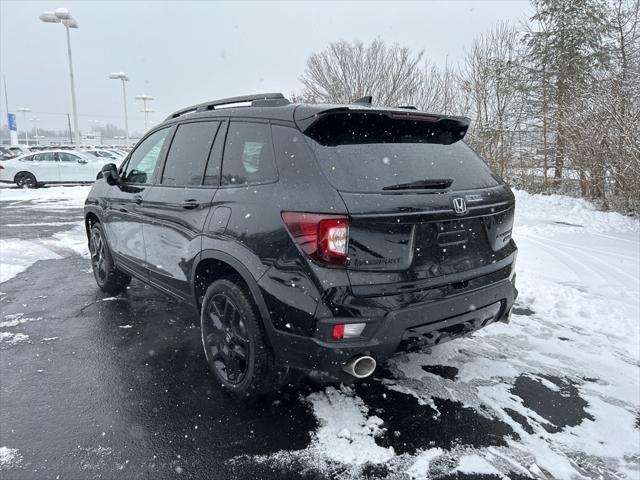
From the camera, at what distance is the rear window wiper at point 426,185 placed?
2.43m

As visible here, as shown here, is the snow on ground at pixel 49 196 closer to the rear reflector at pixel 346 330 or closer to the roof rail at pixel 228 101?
the roof rail at pixel 228 101

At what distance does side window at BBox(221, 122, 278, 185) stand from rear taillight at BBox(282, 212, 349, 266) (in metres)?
0.44

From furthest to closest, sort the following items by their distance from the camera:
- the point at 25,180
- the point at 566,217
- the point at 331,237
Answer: the point at 25,180
the point at 566,217
the point at 331,237

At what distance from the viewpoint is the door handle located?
3135 millimetres

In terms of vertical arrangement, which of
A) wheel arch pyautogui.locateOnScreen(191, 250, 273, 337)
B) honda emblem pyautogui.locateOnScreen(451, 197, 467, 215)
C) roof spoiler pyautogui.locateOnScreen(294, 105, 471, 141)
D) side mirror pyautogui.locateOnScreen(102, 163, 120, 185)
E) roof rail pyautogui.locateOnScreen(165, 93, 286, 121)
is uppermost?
roof rail pyautogui.locateOnScreen(165, 93, 286, 121)

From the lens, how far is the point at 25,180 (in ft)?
63.0

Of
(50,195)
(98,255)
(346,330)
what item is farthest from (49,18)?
(346,330)

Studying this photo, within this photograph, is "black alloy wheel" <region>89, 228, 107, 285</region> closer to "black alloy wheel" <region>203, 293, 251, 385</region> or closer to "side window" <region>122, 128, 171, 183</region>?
"side window" <region>122, 128, 171, 183</region>

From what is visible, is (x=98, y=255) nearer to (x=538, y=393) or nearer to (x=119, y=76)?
(x=538, y=393)

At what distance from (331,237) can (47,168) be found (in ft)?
68.8

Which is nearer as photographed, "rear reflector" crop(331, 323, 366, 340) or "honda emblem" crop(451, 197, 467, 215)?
"rear reflector" crop(331, 323, 366, 340)

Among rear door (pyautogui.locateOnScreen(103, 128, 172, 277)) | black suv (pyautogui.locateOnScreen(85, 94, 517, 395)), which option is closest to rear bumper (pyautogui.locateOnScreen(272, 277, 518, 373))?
black suv (pyautogui.locateOnScreen(85, 94, 517, 395))

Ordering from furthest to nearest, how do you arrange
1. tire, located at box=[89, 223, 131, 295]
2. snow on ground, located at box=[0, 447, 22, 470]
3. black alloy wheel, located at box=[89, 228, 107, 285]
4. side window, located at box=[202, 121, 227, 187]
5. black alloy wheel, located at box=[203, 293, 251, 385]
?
black alloy wheel, located at box=[89, 228, 107, 285], tire, located at box=[89, 223, 131, 295], side window, located at box=[202, 121, 227, 187], black alloy wheel, located at box=[203, 293, 251, 385], snow on ground, located at box=[0, 447, 22, 470]

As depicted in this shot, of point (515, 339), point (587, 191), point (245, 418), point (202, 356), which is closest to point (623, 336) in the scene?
point (515, 339)
